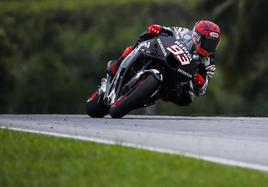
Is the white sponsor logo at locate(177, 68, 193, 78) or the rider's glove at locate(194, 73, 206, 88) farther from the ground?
the white sponsor logo at locate(177, 68, 193, 78)

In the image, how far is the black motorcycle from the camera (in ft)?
51.1

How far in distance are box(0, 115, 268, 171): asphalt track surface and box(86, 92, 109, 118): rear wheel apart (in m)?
0.52

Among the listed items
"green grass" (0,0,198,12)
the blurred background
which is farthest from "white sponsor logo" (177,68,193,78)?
"green grass" (0,0,198,12)

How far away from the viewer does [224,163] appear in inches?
392

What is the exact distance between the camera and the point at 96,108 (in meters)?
17.1

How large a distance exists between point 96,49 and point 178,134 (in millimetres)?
47656

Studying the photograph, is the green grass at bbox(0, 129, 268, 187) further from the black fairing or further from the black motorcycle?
the black fairing

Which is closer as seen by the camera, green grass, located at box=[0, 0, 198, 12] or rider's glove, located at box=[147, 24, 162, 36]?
rider's glove, located at box=[147, 24, 162, 36]

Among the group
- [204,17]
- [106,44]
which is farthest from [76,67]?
[204,17]

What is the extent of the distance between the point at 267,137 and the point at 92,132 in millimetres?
2084

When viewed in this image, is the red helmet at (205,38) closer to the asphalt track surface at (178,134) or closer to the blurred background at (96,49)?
the asphalt track surface at (178,134)

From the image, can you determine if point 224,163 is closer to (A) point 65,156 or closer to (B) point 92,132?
(A) point 65,156

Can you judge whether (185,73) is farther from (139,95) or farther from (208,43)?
(139,95)

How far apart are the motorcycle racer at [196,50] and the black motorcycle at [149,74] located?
0.15 metres
